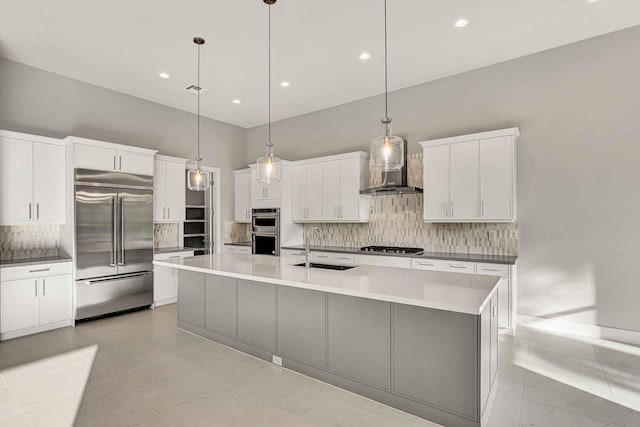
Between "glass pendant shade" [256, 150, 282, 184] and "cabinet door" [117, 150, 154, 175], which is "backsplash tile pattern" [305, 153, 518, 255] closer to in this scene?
"glass pendant shade" [256, 150, 282, 184]

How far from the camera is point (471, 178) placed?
425 centimetres

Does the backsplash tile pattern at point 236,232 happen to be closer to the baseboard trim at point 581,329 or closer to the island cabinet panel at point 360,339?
the island cabinet panel at point 360,339

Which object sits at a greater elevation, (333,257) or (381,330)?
(333,257)

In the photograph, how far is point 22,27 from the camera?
11.6 feet

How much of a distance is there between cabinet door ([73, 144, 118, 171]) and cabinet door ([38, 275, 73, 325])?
4.82 feet

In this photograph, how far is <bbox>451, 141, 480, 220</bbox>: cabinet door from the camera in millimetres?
4223

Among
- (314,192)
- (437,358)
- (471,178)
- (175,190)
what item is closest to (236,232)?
(175,190)

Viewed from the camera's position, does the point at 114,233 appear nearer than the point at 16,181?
No

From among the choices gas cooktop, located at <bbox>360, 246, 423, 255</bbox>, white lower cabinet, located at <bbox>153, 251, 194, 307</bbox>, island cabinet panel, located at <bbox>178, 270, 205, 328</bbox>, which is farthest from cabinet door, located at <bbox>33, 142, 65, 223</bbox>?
gas cooktop, located at <bbox>360, 246, 423, 255</bbox>

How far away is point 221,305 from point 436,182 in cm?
310

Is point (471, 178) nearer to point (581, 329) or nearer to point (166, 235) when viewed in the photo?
point (581, 329)

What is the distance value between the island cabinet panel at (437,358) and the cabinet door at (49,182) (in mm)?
4444

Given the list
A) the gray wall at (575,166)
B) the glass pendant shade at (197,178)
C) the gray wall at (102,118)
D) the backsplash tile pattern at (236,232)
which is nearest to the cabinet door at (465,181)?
the gray wall at (575,166)

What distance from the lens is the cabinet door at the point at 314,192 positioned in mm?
5746
